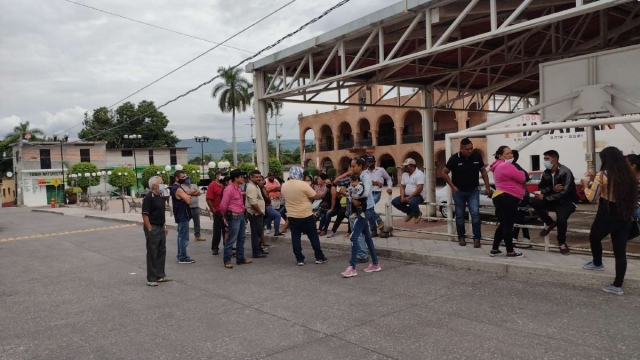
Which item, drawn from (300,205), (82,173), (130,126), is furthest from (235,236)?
(130,126)

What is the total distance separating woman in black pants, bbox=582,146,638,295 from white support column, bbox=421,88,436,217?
25.2ft

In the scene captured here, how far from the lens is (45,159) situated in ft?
185

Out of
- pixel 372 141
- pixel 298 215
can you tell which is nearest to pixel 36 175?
pixel 372 141

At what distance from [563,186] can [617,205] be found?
1.80 m

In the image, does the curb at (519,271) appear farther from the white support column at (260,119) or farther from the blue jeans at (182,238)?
the white support column at (260,119)

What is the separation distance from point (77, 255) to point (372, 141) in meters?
36.5

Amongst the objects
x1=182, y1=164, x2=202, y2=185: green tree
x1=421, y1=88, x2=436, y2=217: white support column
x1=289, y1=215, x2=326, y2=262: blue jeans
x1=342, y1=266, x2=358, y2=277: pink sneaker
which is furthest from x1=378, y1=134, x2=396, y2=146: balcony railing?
x1=342, y1=266, x2=358, y2=277: pink sneaker

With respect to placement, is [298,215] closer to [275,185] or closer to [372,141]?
[275,185]

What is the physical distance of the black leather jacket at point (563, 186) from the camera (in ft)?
23.8

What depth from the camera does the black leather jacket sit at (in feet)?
23.8

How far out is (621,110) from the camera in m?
8.52

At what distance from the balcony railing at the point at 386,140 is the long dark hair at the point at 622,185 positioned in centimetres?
3990

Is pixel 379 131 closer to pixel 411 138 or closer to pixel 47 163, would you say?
pixel 411 138

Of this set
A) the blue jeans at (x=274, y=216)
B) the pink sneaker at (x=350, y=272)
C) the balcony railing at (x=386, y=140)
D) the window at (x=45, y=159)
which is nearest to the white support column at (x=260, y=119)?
the blue jeans at (x=274, y=216)
